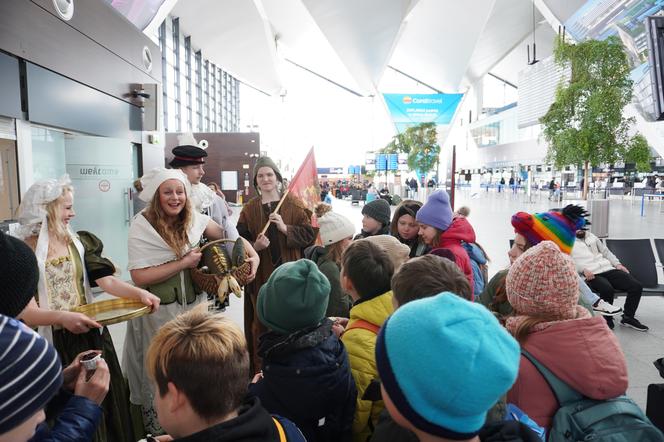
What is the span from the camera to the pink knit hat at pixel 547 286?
1593mm

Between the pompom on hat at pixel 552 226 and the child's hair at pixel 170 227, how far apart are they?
7.13ft

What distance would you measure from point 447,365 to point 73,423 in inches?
37.7

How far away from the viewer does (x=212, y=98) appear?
3522cm

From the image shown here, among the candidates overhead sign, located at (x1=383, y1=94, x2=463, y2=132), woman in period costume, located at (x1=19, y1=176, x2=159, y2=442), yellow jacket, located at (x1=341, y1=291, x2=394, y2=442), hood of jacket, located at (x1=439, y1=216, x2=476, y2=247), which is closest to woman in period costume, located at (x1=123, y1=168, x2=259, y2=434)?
woman in period costume, located at (x1=19, y1=176, x2=159, y2=442)

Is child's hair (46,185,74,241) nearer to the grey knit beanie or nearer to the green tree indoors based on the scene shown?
the grey knit beanie

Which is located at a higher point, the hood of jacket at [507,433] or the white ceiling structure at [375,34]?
→ the white ceiling structure at [375,34]

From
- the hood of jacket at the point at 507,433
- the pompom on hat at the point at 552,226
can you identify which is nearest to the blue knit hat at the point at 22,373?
the hood of jacket at the point at 507,433

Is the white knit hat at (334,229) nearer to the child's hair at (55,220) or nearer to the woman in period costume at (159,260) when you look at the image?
the woman in period costume at (159,260)

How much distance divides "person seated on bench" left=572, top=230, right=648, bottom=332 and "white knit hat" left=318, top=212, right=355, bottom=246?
2.68 metres

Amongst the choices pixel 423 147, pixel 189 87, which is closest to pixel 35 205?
pixel 423 147

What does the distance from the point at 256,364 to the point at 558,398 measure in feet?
7.10

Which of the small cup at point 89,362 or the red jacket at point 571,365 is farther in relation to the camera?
the red jacket at point 571,365

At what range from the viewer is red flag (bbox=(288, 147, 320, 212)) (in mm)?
3428

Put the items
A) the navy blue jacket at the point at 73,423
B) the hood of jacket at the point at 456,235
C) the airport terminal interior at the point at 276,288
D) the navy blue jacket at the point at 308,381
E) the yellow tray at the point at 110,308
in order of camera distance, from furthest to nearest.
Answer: the hood of jacket at the point at 456,235 < the yellow tray at the point at 110,308 < the navy blue jacket at the point at 308,381 < the navy blue jacket at the point at 73,423 < the airport terminal interior at the point at 276,288
